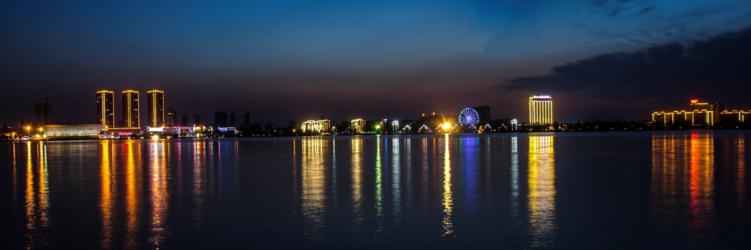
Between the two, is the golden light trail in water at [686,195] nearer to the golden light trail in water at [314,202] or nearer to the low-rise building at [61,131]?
the golden light trail in water at [314,202]

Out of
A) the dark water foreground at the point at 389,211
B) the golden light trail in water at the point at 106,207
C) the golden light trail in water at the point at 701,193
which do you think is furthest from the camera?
the golden light trail in water at the point at 701,193

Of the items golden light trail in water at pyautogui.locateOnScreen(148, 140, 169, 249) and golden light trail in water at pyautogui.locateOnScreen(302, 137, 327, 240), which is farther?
golden light trail in water at pyautogui.locateOnScreen(302, 137, 327, 240)

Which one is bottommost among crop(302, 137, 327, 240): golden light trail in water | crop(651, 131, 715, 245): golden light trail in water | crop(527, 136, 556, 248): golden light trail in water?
crop(651, 131, 715, 245): golden light trail in water

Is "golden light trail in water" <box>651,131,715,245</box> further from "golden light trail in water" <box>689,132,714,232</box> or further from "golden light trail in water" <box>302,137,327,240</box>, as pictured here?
"golden light trail in water" <box>302,137,327,240</box>

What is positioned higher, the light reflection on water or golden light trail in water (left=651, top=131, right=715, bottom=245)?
the light reflection on water

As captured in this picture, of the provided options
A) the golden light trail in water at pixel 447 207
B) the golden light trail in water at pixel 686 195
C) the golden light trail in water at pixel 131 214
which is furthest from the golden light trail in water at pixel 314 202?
the golden light trail in water at pixel 686 195

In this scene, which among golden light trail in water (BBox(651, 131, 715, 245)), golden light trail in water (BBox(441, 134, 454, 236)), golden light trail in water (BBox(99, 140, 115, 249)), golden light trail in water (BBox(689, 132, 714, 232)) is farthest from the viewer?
golden light trail in water (BBox(689, 132, 714, 232))

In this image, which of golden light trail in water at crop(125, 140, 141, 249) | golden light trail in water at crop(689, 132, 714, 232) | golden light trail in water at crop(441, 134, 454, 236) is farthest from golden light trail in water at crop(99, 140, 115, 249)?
golden light trail in water at crop(689, 132, 714, 232)

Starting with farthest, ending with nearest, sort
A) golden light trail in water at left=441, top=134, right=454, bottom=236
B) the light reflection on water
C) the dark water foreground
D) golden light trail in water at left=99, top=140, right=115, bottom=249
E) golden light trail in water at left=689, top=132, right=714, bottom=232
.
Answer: golden light trail in water at left=689, top=132, right=714, bottom=232, the light reflection on water, golden light trail in water at left=441, top=134, right=454, bottom=236, golden light trail in water at left=99, top=140, right=115, bottom=249, the dark water foreground

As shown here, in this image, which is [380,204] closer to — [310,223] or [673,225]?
[310,223]

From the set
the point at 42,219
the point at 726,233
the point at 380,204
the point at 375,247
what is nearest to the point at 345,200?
the point at 380,204

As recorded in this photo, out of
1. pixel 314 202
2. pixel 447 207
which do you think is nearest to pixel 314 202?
pixel 314 202

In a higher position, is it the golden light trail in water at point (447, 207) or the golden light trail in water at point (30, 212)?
the golden light trail in water at point (30, 212)

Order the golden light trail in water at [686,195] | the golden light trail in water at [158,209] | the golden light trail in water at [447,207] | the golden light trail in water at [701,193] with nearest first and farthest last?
the golden light trail in water at [158,209] < the golden light trail in water at [447,207] < the golden light trail in water at [686,195] < the golden light trail in water at [701,193]
